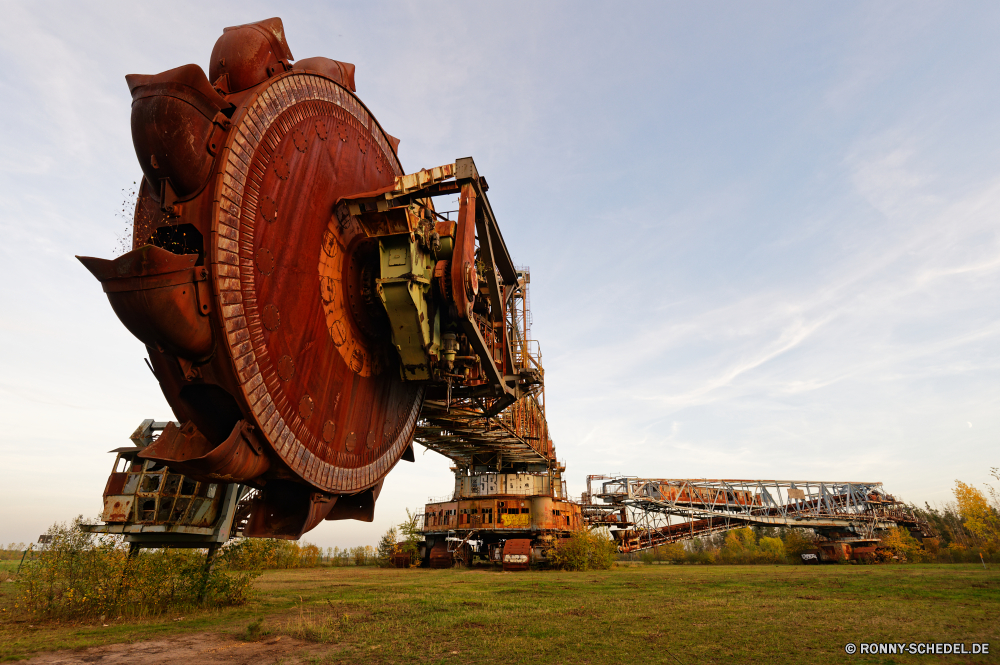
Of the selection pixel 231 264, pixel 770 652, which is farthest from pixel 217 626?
pixel 770 652

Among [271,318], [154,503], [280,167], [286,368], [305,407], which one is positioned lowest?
[154,503]

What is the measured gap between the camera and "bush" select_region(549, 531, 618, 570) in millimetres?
34406

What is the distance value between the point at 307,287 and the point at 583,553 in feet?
106

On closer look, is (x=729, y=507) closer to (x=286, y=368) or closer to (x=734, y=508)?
(x=734, y=508)

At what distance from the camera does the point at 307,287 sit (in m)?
7.94

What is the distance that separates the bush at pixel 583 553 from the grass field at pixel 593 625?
1716 centimetres

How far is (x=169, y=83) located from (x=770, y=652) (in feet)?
40.4

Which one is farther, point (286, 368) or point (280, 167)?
point (280, 167)

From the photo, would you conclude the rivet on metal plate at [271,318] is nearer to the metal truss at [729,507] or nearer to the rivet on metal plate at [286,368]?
the rivet on metal plate at [286,368]

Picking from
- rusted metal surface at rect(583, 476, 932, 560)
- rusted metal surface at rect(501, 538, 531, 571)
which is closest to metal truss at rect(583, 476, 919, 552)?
rusted metal surface at rect(583, 476, 932, 560)

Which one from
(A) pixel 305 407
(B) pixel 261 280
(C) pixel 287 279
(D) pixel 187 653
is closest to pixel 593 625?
(D) pixel 187 653

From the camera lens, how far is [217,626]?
12.0 m

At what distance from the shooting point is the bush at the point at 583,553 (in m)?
34.4

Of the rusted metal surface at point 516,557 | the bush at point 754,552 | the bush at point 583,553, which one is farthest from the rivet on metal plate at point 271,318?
the bush at point 754,552
